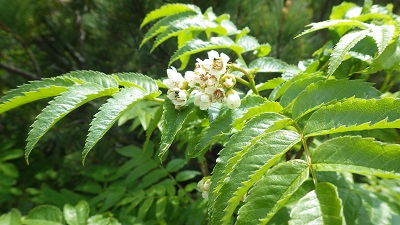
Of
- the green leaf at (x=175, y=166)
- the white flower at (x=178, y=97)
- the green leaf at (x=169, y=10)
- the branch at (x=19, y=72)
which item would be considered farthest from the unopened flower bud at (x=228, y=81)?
the branch at (x=19, y=72)

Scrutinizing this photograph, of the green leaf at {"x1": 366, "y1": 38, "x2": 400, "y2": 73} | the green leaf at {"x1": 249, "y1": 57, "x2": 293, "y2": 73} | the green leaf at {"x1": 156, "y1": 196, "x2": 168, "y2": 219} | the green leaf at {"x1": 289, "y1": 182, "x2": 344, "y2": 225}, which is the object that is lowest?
the green leaf at {"x1": 156, "y1": 196, "x2": 168, "y2": 219}

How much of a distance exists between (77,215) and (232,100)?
0.79 metres

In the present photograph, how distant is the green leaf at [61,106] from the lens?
2.44 ft

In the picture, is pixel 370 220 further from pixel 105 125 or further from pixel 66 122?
pixel 66 122

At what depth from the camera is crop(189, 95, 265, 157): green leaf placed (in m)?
0.83

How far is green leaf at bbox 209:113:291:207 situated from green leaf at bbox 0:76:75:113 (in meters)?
0.41

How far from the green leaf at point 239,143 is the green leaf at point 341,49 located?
154mm

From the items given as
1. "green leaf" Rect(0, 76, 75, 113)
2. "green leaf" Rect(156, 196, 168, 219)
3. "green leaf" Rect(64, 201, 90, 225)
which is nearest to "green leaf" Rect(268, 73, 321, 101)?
"green leaf" Rect(0, 76, 75, 113)

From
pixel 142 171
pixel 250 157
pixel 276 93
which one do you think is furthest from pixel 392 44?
pixel 142 171

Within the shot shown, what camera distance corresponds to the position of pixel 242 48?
119cm

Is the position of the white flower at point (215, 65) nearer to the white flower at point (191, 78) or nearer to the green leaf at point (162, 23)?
the white flower at point (191, 78)

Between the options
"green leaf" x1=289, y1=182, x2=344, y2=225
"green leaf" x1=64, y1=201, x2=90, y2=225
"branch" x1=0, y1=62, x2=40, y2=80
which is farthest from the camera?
"branch" x1=0, y1=62, x2=40, y2=80

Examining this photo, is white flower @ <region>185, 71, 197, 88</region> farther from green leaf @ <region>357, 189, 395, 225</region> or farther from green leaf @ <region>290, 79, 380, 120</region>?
green leaf @ <region>357, 189, 395, 225</region>

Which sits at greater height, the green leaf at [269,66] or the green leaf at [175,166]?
the green leaf at [269,66]
